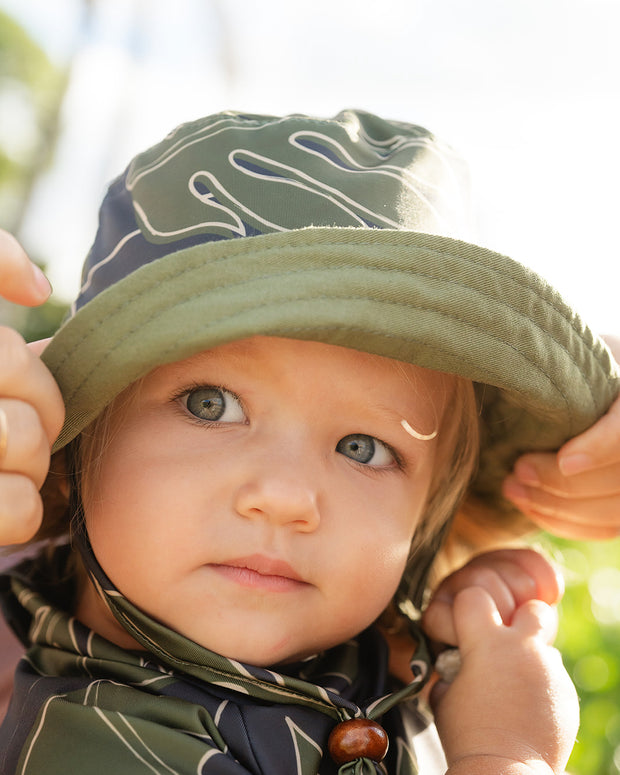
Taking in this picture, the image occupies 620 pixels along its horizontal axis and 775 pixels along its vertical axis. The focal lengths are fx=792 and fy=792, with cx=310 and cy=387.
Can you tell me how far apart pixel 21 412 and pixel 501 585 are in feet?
3.57

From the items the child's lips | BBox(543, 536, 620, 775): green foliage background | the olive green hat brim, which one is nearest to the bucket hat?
the olive green hat brim

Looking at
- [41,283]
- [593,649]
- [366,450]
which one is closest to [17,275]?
[41,283]

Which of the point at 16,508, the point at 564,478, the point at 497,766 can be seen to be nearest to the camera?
the point at 16,508

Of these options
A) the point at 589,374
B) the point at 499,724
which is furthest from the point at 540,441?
the point at 499,724

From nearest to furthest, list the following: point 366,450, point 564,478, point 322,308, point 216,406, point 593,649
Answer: point 322,308 < point 216,406 < point 366,450 < point 564,478 < point 593,649

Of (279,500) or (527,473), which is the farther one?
(527,473)

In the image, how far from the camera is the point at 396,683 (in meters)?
1.63

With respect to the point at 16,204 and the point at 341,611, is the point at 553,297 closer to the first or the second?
the point at 341,611

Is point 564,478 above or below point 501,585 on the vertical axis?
above

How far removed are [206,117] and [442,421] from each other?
0.72m

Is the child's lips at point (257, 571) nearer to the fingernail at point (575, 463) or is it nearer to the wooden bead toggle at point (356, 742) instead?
the wooden bead toggle at point (356, 742)

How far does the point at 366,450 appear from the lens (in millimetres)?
1439

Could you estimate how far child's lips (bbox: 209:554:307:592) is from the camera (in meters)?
1.23

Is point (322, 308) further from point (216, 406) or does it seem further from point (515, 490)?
point (515, 490)
